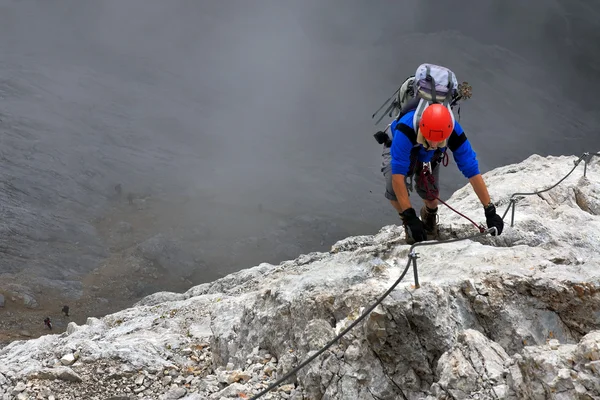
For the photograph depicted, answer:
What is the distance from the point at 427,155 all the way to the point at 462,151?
0.43 metres

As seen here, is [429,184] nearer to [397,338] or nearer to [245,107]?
[397,338]

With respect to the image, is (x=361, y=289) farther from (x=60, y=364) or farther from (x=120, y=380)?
(x=60, y=364)

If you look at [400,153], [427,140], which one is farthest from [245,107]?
[427,140]

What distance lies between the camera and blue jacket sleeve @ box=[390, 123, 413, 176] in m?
5.84

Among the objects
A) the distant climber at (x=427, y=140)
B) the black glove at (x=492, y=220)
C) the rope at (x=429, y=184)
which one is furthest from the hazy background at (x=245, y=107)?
the black glove at (x=492, y=220)

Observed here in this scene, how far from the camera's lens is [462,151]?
6.12m

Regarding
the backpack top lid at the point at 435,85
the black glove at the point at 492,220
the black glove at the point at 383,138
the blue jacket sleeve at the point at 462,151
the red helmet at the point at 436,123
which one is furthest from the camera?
the black glove at the point at 383,138

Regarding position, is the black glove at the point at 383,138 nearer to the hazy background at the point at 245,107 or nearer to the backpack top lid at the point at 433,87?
→ the backpack top lid at the point at 433,87

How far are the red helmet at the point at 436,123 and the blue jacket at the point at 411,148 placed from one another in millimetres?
333

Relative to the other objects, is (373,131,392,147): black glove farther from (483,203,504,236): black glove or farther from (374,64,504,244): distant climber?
(483,203,504,236): black glove

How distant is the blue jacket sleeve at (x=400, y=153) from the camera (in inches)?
230

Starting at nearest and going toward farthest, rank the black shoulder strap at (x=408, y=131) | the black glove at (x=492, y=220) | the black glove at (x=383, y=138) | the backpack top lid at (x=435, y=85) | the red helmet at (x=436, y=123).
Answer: the red helmet at (x=436, y=123) < the black shoulder strap at (x=408, y=131) < the backpack top lid at (x=435, y=85) < the black glove at (x=492, y=220) < the black glove at (x=383, y=138)

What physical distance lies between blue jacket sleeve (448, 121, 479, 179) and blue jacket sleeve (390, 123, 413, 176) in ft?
1.99

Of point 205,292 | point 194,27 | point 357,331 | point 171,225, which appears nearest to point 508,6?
point 194,27
